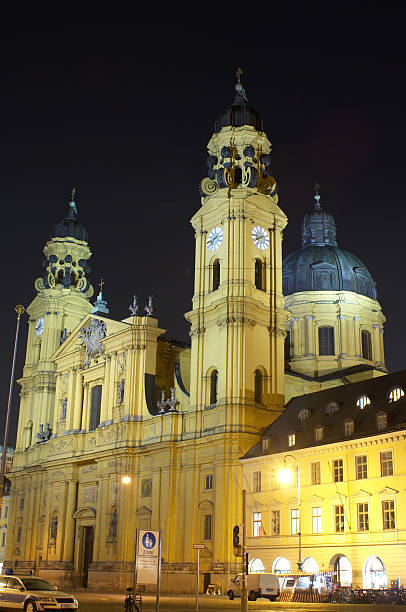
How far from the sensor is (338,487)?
4388cm

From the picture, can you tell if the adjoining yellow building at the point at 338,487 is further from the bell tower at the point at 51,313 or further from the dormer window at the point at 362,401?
the bell tower at the point at 51,313

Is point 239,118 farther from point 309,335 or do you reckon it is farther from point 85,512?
point 85,512

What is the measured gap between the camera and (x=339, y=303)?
70875 millimetres

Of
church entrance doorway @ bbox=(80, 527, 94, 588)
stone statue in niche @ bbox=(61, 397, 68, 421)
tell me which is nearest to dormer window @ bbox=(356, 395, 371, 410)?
church entrance doorway @ bbox=(80, 527, 94, 588)

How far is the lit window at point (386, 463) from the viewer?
4147 cm

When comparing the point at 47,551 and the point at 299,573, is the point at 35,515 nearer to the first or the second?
the point at 47,551

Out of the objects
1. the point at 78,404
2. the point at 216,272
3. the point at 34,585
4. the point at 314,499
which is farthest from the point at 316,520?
the point at 78,404

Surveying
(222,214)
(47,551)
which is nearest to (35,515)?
(47,551)

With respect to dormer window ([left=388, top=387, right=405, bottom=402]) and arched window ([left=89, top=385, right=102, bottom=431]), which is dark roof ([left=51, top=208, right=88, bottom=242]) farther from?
dormer window ([left=388, top=387, right=405, bottom=402])

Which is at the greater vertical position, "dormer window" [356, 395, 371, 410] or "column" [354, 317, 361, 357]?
"column" [354, 317, 361, 357]

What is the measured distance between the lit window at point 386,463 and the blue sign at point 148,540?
785 inches

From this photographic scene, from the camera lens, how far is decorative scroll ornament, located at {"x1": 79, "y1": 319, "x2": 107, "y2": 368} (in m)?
66.7

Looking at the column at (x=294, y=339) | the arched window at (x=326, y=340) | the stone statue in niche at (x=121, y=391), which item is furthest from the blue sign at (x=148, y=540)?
the arched window at (x=326, y=340)

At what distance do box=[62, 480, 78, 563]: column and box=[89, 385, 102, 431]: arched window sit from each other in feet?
16.3
